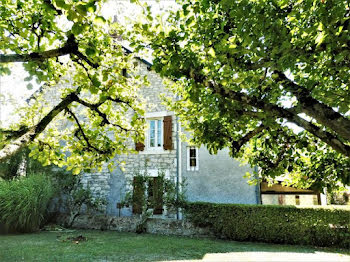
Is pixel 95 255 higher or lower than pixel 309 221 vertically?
lower

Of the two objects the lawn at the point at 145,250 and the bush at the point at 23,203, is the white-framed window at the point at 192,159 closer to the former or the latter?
the lawn at the point at 145,250

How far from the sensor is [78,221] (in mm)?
11344

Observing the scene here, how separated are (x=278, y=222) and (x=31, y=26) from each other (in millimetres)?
8805

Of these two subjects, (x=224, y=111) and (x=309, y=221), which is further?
(x=309, y=221)

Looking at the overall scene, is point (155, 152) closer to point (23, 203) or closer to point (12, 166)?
point (23, 203)

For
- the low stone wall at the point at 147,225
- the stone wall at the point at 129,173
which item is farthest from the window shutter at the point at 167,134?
the low stone wall at the point at 147,225

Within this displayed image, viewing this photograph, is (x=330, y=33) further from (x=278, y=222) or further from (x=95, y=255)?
(x=278, y=222)

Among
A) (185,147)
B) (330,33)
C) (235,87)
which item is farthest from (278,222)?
(330,33)

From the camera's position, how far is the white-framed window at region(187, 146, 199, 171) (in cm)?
1146

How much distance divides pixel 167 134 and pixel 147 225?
4163mm

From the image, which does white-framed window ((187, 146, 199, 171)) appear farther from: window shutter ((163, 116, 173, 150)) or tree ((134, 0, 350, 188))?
tree ((134, 0, 350, 188))

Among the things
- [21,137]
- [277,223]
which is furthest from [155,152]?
[21,137]

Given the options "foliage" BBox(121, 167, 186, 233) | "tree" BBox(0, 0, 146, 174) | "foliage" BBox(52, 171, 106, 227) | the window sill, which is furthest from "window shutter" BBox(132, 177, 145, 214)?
"tree" BBox(0, 0, 146, 174)

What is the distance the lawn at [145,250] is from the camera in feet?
20.7
